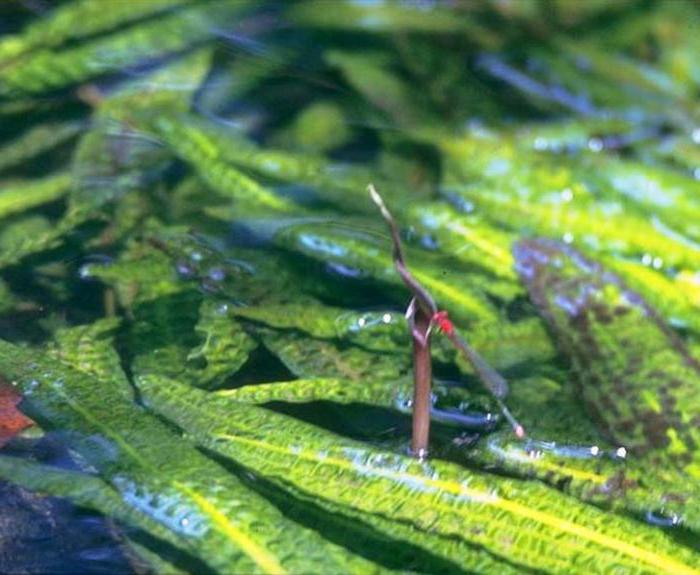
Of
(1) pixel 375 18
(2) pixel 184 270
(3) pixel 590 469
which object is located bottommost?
(3) pixel 590 469

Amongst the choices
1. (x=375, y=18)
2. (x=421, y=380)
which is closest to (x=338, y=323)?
(x=421, y=380)

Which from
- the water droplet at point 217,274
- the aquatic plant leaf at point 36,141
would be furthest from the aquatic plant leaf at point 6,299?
the aquatic plant leaf at point 36,141

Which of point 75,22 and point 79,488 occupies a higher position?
point 75,22

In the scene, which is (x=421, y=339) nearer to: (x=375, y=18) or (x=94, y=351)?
(x=94, y=351)

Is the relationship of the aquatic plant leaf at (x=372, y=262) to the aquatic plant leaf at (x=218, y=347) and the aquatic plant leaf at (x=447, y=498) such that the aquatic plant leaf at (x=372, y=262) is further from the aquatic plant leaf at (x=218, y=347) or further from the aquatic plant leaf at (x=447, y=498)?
the aquatic plant leaf at (x=447, y=498)

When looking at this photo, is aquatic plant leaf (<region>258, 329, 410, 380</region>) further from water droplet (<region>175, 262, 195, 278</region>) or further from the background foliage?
water droplet (<region>175, 262, 195, 278</region>)

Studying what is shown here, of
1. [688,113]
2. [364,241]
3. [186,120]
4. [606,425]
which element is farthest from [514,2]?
[606,425]

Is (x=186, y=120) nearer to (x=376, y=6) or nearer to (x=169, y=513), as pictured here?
(x=376, y=6)
